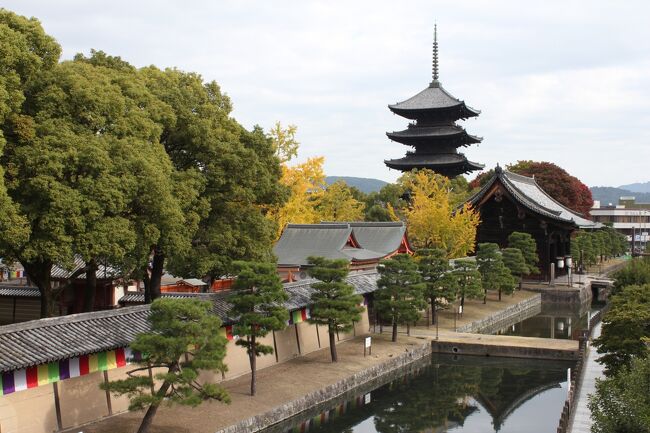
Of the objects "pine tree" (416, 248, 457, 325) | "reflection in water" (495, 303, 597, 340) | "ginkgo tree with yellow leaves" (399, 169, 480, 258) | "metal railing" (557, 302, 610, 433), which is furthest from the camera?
"ginkgo tree with yellow leaves" (399, 169, 480, 258)

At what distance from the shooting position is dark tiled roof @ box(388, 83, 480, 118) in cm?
7656

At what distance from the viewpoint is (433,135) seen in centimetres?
7600

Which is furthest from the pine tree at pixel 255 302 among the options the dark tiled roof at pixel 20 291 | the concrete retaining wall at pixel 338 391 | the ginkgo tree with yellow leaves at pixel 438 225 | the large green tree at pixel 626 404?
the ginkgo tree with yellow leaves at pixel 438 225

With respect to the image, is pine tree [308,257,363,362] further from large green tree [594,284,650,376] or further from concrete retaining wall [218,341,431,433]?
large green tree [594,284,650,376]

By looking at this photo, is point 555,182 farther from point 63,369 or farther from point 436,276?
point 63,369

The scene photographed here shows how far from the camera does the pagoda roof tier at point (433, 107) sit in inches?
3009

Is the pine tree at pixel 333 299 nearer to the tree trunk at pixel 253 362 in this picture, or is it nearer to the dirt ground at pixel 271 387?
the dirt ground at pixel 271 387

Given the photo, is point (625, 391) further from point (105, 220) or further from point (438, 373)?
point (438, 373)

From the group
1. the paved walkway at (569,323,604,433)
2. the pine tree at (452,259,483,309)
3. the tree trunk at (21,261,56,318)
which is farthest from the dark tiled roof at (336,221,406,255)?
the tree trunk at (21,261,56,318)

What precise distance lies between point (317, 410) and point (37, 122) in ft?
44.0

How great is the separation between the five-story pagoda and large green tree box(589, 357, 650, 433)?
199ft

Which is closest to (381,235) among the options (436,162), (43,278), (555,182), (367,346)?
(367,346)

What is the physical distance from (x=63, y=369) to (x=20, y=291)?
16.7 m

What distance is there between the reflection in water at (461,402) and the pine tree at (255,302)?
326 cm
